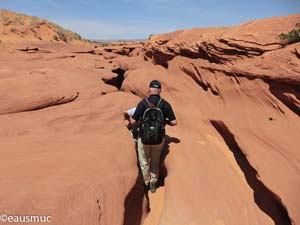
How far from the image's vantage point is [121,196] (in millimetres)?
3605

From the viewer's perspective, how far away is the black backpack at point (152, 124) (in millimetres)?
4133

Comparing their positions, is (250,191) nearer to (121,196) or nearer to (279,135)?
(279,135)

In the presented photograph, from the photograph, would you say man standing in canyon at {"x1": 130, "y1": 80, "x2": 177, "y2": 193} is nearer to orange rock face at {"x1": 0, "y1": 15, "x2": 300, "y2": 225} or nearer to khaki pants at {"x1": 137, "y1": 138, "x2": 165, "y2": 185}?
khaki pants at {"x1": 137, "y1": 138, "x2": 165, "y2": 185}

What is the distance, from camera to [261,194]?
439cm

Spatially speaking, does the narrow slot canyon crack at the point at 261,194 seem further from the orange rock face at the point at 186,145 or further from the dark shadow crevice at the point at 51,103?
the dark shadow crevice at the point at 51,103

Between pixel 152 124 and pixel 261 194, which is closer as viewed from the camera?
pixel 152 124

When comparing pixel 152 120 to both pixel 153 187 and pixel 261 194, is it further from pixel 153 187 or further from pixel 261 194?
pixel 261 194

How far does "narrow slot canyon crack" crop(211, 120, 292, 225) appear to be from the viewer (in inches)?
160

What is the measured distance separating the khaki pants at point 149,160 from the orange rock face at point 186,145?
0.56 ft

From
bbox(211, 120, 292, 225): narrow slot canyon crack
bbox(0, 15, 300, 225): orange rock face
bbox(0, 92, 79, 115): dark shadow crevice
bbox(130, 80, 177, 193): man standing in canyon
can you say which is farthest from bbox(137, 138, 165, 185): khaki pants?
bbox(0, 92, 79, 115): dark shadow crevice

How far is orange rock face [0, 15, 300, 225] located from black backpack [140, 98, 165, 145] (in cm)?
51

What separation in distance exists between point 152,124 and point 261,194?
2.10m

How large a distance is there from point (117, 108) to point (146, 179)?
2004mm

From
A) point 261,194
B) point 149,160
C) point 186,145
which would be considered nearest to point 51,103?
point 149,160
